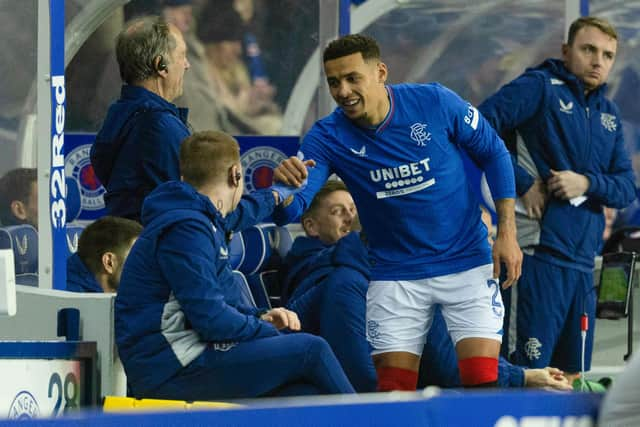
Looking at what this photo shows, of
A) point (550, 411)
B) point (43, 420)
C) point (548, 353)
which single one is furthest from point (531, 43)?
point (43, 420)

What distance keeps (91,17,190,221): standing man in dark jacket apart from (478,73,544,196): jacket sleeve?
6.20 feet

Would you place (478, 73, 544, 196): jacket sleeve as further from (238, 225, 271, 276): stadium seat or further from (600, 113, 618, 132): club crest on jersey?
(238, 225, 271, 276): stadium seat

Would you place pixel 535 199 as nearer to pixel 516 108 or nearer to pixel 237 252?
pixel 516 108

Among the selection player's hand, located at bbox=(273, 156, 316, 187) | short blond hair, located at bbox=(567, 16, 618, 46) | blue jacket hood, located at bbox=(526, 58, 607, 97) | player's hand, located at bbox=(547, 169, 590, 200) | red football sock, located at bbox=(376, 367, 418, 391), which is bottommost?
red football sock, located at bbox=(376, 367, 418, 391)

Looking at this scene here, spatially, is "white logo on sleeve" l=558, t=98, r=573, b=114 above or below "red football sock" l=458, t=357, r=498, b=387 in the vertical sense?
above

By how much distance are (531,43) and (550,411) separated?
8304 mm

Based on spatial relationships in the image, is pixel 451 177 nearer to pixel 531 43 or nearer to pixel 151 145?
pixel 151 145

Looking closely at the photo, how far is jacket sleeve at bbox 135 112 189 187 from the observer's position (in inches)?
242

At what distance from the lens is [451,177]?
20.0 ft

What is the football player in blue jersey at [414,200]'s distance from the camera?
6062 mm

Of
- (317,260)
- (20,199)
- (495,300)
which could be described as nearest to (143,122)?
(20,199)

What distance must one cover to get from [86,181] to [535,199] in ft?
9.71

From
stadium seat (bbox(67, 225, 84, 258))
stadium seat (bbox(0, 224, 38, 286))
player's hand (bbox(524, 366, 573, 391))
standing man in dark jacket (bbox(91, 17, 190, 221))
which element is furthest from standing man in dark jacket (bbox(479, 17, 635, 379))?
stadium seat (bbox(0, 224, 38, 286))

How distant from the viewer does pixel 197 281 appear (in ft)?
16.5
